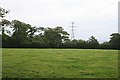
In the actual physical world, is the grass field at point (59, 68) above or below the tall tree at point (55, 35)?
below

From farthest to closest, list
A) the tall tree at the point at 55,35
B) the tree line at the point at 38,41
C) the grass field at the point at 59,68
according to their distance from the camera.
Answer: the tall tree at the point at 55,35, the tree line at the point at 38,41, the grass field at the point at 59,68

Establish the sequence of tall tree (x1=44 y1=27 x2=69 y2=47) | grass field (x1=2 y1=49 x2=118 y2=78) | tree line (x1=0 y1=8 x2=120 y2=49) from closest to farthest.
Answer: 1. grass field (x1=2 y1=49 x2=118 y2=78)
2. tree line (x1=0 y1=8 x2=120 y2=49)
3. tall tree (x1=44 y1=27 x2=69 y2=47)

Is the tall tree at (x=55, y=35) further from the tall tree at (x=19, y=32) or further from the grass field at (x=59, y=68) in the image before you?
the grass field at (x=59, y=68)

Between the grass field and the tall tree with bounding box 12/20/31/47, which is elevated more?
the tall tree with bounding box 12/20/31/47

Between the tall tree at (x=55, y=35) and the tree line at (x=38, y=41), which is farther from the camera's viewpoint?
the tall tree at (x=55, y=35)

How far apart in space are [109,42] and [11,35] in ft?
87.5

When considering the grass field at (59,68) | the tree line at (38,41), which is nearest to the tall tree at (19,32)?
the tree line at (38,41)

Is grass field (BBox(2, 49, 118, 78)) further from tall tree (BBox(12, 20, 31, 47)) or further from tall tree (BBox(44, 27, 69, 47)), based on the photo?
tall tree (BBox(44, 27, 69, 47))

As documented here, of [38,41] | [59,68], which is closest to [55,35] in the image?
[38,41]

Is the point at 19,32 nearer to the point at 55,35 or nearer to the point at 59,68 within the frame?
the point at 55,35

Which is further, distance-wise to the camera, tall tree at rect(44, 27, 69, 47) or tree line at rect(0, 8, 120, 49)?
tall tree at rect(44, 27, 69, 47)

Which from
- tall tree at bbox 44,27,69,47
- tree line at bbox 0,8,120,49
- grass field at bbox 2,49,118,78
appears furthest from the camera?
tall tree at bbox 44,27,69,47

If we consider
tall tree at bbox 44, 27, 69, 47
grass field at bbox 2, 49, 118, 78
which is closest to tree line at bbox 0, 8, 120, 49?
tall tree at bbox 44, 27, 69, 47

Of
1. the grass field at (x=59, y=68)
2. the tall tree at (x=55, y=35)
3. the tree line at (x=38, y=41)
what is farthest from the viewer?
the tall tree at (x=55, y=35)
